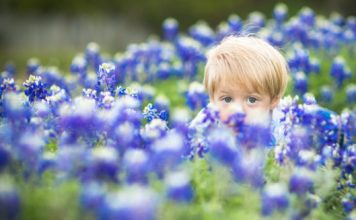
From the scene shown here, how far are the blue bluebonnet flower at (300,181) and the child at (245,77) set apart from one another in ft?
4.52

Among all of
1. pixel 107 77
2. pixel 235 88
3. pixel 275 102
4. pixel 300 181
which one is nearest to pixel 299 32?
pixel 275 102

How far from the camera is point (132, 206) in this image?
2686mm

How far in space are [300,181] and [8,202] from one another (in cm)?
160

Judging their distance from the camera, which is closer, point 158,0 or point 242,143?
point 242,143

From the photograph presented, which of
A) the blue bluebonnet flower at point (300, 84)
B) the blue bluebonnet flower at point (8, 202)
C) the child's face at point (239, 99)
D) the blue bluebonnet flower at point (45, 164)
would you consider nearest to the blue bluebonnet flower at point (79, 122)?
the blue bluebonnet flower at point (45, 164)

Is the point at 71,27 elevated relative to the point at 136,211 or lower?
elevated

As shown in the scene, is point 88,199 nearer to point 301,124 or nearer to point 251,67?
point 301,124

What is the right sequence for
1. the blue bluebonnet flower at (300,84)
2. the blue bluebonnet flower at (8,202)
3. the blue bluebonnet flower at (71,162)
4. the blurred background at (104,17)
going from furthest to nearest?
the blurred background at (104,17), the blue bluebonnet flower at (300,84), the blue bluebonnet flower at (71,162), the blue bluebonnet flower at (8,202)

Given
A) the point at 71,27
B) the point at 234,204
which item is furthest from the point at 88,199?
the point at 71,27

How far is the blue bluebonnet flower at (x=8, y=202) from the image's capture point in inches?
111

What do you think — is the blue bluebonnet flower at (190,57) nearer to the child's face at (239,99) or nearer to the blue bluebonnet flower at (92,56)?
the blue bluebonnet flower at (92,56)

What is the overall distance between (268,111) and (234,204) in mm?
1892

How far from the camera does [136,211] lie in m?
2.69

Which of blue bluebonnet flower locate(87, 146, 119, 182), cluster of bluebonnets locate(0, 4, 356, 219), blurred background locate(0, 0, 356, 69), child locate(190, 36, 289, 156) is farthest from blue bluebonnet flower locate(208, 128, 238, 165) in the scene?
blurred background locate(0, 0, 356, 69)
